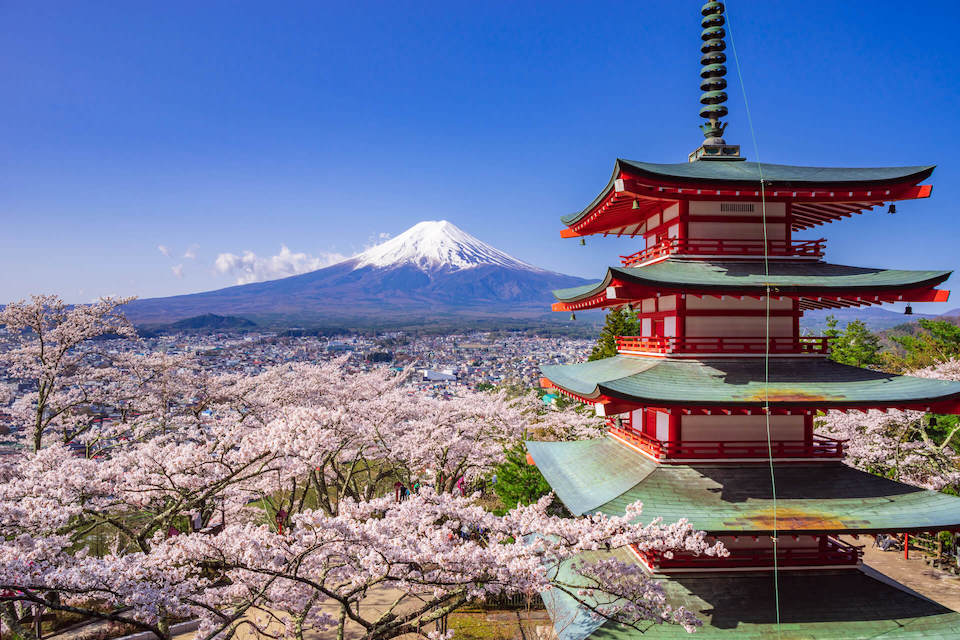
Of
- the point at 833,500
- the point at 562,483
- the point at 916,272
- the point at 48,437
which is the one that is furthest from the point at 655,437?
the point at 48,437

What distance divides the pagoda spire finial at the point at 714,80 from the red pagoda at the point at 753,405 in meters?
0.08

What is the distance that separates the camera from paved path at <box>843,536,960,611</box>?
1302 cm

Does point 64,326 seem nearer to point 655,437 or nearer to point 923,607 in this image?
point 655,437

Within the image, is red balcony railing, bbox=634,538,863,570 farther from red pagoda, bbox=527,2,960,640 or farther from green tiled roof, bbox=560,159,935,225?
green tiled roof, bbox=560,159,935,225

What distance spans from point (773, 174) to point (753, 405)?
440 centimetres

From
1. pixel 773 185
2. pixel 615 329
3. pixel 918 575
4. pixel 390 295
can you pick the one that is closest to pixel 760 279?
pixel 773 185

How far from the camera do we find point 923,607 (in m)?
7.74

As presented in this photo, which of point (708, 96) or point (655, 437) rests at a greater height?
point (708, 96)

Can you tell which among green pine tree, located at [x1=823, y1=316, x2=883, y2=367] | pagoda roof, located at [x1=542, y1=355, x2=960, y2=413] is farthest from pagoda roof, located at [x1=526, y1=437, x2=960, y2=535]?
green pine tree, located at [x1=823, y1=316, x2=883, y2=367]

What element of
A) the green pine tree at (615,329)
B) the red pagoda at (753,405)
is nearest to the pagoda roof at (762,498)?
the red pagoda at (753,405)

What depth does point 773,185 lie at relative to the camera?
8.92 meters

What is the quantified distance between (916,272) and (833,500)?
13.8ft

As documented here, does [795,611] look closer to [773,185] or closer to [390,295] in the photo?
[773,185]

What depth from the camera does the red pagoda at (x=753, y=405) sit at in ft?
25.2
